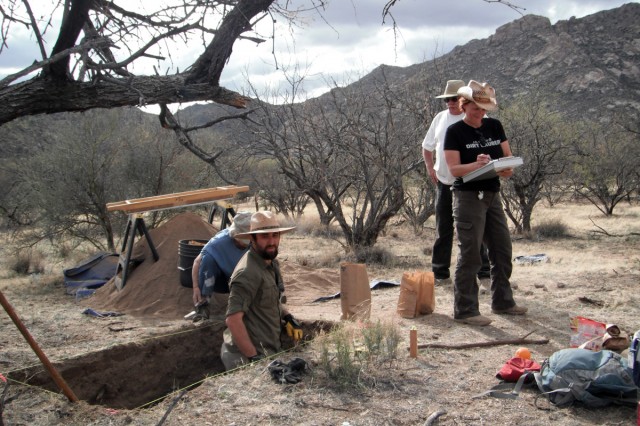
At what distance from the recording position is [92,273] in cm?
902

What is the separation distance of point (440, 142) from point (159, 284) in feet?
12.7

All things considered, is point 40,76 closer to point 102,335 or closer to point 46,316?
point 102,335

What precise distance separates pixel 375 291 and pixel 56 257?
26.7 ft

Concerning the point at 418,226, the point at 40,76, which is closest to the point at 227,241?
the point at 40,76

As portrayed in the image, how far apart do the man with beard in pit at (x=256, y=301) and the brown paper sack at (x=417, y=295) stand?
1.31m

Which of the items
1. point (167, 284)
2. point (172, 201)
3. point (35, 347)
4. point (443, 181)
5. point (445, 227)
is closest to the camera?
point (35, 347)

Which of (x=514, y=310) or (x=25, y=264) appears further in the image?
(x=25, y=264)

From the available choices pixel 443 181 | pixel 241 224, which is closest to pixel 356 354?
pixel 241 224

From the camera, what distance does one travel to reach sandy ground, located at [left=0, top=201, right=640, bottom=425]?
3.36 metres

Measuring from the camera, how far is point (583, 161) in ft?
61.9

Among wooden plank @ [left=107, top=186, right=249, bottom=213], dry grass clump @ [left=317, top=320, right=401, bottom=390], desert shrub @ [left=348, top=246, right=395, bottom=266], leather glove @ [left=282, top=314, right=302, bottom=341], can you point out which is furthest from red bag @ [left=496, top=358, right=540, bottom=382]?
desert shrub @ [left=348, top=246, right=395, bottom=266]

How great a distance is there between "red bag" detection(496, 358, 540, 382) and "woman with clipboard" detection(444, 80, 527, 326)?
115 cm

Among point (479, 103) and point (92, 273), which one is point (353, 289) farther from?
point (92, 273)

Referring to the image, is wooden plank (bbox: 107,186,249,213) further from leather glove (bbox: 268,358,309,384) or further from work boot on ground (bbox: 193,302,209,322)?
leather glove (bbox: 268,358,309,384)
